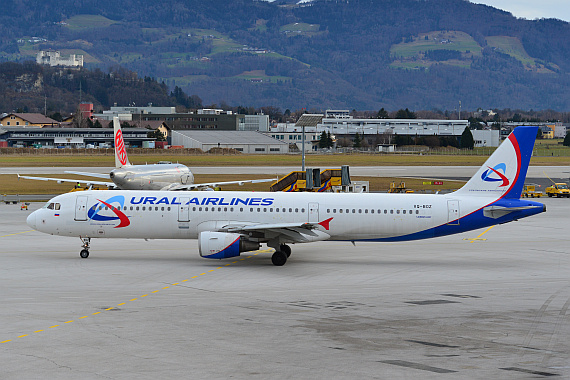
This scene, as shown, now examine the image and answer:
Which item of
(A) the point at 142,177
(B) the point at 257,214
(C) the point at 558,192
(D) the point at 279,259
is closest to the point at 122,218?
(B) the point at 257,214

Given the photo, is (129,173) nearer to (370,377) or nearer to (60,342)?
(60,342)

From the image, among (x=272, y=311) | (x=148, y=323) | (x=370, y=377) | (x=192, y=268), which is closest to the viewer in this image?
(x=370, y=377)

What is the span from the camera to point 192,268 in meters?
38.3

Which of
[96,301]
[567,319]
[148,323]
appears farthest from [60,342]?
[567,319]

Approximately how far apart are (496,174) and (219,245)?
16.4 meters

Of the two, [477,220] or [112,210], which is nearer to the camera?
[477,220]

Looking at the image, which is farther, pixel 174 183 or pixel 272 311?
pixel 174 183

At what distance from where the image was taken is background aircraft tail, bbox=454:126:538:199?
4025 cm

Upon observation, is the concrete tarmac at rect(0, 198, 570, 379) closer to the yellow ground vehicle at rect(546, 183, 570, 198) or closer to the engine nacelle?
the engine nacelle

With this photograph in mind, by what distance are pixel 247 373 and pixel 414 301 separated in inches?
471

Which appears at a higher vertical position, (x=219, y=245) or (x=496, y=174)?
(x=496, y=174)

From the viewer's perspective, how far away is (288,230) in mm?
38656

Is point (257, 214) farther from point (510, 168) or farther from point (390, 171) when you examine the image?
point (390, 171)

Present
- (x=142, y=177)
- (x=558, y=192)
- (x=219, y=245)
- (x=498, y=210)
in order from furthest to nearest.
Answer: (x=558, y=192) < (x=142, y=177) < (x=498, y=210) < (x=219, y=245)
